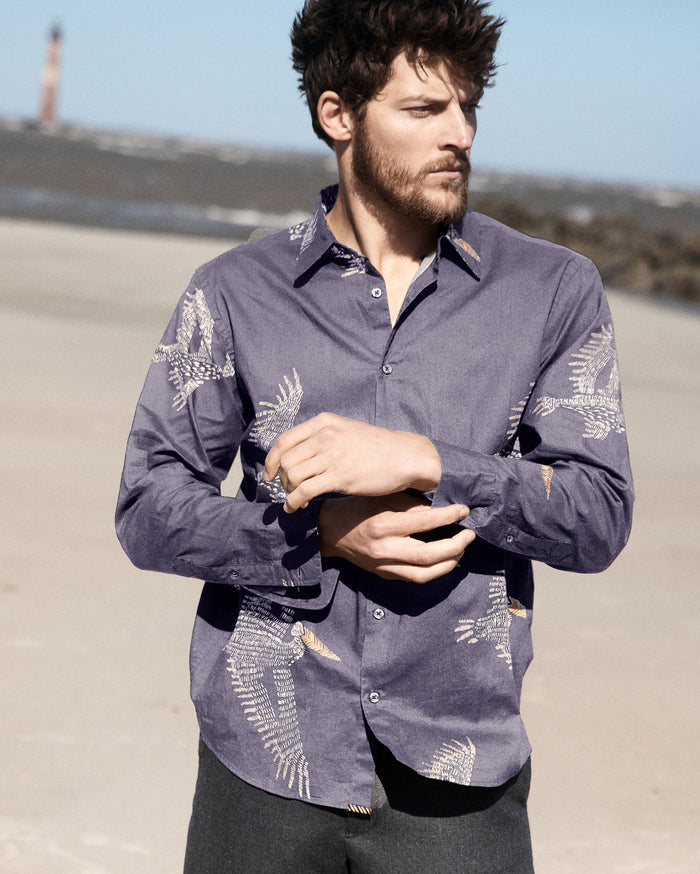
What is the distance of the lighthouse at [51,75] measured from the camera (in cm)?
9469

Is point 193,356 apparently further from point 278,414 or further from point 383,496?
point 383,496

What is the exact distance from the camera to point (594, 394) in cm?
175

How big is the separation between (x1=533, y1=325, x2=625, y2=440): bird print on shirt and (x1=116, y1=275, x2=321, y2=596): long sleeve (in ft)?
1.38

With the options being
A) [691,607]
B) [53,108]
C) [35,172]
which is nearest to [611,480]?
[691,607]

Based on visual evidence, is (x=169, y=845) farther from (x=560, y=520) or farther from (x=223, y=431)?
(x=560, y=520)

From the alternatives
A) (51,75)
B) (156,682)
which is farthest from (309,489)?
(51,75)

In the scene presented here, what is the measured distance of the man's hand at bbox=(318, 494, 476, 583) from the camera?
1.62 m

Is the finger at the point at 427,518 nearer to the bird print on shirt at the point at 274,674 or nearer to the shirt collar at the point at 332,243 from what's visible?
the bird print on shirt at the point at 274,674

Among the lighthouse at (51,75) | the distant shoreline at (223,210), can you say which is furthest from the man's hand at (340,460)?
the lighthouse at (51,75)

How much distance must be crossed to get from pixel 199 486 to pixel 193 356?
21cm

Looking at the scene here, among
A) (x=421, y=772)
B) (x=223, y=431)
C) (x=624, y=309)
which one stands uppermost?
(x=223, y=431)

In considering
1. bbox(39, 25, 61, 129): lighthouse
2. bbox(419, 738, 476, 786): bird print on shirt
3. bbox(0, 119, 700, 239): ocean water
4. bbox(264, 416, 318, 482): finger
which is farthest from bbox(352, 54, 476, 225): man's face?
bbox(39, 25, 61, 129): lighthouse

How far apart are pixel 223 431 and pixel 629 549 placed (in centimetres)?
457

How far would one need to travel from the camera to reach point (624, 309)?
15.3 metres
